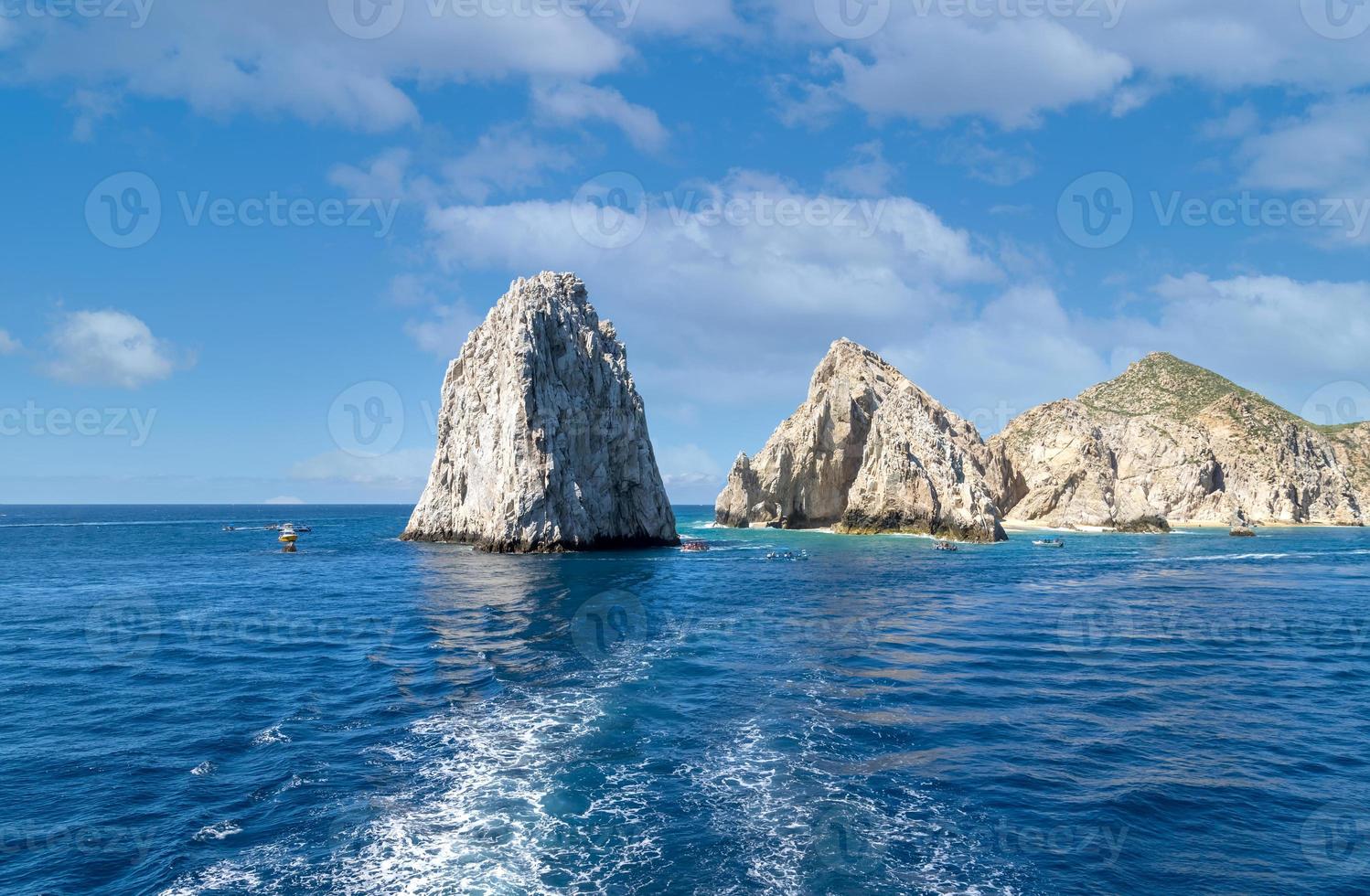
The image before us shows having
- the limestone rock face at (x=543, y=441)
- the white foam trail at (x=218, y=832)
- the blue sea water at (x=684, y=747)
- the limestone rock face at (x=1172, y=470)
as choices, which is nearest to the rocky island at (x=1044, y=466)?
the limestone rock face at (x=1172, y=470)

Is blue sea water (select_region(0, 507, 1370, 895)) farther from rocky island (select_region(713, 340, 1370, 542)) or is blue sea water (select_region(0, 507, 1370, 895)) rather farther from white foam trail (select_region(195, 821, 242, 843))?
rocky island (select_region(713, 340, 1370, 542))

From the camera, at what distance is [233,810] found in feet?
59.4

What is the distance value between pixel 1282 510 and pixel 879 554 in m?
137

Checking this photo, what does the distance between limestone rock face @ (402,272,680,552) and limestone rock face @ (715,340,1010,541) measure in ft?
146

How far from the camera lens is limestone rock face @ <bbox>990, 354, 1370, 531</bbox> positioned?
5945 inches

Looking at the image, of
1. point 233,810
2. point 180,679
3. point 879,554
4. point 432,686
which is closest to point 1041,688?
point 432,686

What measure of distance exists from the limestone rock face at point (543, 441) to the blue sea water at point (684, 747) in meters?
32.6

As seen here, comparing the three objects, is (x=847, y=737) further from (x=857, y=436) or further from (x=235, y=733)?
(x=857, y=436)

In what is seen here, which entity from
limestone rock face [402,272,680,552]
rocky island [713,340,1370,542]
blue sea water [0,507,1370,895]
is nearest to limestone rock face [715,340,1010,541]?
rocky island [713,340,1370,542]

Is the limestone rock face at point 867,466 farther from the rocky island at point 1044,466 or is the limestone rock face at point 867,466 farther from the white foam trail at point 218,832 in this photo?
the white foam trail at point 218,832

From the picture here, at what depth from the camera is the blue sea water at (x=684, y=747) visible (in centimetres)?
1573

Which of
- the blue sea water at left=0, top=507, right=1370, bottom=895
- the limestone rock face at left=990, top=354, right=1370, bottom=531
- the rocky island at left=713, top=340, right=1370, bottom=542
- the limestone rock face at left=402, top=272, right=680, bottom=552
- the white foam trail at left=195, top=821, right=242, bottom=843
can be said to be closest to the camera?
the blue sea water at left=0, top=507, right=1370, bottom=895

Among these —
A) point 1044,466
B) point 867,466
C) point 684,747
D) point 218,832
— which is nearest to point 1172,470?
point 1044,466

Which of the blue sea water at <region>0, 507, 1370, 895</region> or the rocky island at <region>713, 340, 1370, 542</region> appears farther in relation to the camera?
the rocky island at <region>713, 340, 1370, 542</region>
